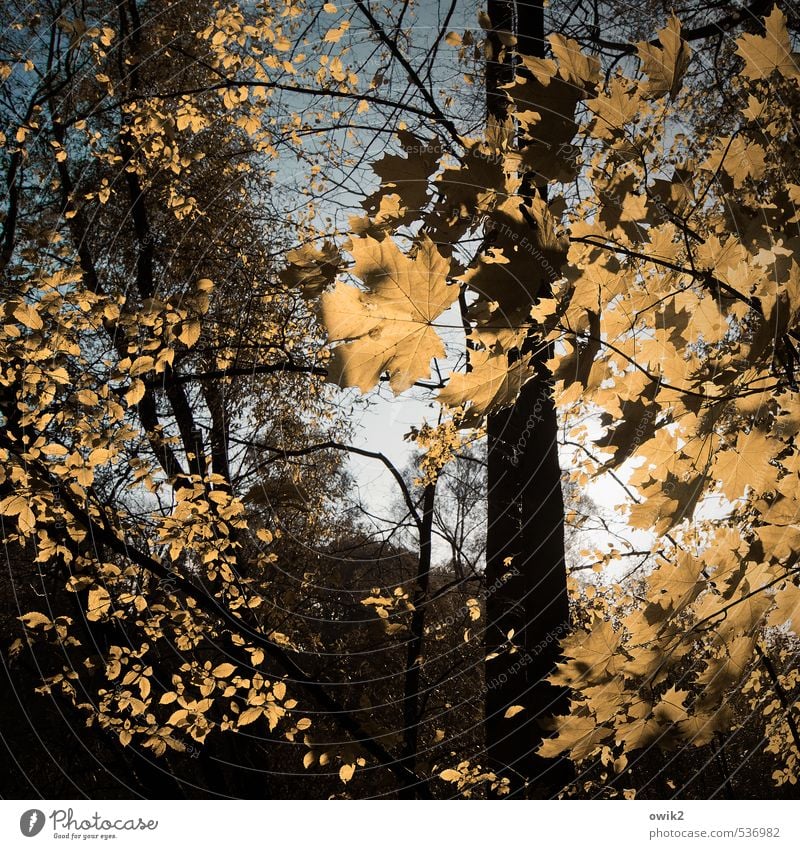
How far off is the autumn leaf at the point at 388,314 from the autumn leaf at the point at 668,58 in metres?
0.76

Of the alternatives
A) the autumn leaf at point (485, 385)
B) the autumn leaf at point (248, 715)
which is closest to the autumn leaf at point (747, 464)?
the autumn leaf at point (485, 385)

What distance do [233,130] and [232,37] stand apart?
264 cm

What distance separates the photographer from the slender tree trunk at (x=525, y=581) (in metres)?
3.45

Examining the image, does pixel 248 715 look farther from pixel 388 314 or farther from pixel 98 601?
pixel 388 314

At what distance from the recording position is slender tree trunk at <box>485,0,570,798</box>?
3449 mm

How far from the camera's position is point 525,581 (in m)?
3.68

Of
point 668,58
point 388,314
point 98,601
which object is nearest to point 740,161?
point 668,58

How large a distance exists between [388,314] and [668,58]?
0.90 m

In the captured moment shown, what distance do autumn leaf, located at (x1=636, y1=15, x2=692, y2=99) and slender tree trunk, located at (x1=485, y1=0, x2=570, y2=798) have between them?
2.03 metres

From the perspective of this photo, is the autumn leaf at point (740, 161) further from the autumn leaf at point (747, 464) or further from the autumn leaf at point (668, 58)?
the autumn leaf at point (747, 464)

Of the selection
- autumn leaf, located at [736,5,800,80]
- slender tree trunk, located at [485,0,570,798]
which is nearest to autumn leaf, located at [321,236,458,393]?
autumn leaf, located at [736,5,800,80]

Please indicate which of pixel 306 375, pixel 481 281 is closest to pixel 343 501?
pixel 306 375

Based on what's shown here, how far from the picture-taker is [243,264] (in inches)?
256
